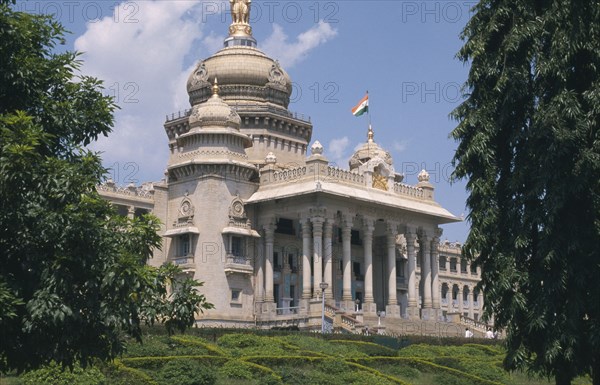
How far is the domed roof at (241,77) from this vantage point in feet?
246

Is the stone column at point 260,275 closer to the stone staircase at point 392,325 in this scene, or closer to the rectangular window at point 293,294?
the rectangular window at point 293,294

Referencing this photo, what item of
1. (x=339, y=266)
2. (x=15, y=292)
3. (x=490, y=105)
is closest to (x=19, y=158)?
(x=15, y=292)

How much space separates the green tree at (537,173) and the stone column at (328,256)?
34.4 meters

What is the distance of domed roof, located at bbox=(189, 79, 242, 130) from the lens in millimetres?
64438

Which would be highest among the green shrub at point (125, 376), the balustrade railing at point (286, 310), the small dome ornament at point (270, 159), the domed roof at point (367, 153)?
the domed roof at point (367, 153)

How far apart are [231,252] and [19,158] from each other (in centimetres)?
4380

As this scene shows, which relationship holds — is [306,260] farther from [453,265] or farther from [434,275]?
[453,265]

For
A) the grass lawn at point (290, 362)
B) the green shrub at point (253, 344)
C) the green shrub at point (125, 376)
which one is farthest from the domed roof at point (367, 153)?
the green shrub at point (125, 376)

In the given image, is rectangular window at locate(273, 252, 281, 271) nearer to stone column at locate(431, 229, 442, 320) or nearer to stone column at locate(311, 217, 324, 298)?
stone column at locate(311, 217, 324, 298)

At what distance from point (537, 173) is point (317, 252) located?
36532 mm

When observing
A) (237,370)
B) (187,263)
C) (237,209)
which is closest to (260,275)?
(237,209)

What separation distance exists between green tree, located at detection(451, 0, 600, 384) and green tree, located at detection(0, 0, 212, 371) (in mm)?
9657

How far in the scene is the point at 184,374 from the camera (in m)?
30.0

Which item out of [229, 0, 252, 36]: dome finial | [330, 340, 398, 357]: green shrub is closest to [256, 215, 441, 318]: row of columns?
[330, 340, 398, 357]: green shrub
